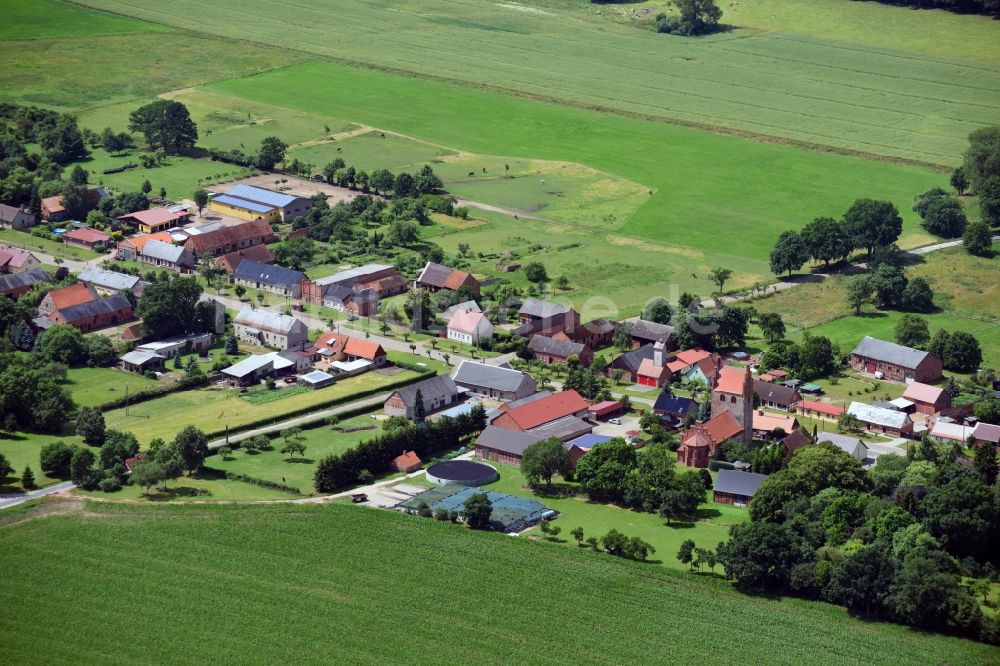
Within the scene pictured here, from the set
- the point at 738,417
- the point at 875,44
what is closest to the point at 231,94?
the point at 875,44

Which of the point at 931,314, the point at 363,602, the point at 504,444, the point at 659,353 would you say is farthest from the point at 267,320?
the point at 931,314

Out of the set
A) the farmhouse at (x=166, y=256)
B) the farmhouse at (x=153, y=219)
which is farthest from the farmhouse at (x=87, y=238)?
the farmhouse at (x=166, y=256)

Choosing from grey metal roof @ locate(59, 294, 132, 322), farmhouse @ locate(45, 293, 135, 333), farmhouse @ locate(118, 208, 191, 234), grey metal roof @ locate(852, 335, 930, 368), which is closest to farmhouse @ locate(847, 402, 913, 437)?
grey metal roof @ locate(852, 335, 930, 368)

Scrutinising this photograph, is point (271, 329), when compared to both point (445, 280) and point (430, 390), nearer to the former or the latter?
point (430, 390)

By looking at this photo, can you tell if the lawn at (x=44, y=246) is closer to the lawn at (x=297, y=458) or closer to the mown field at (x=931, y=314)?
the lawn at (x=297, y=458)

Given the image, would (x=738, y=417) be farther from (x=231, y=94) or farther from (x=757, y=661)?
(x=231, y=94)

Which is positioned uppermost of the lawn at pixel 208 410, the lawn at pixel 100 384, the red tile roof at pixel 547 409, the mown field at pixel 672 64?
the mown field at pixel 672 64
